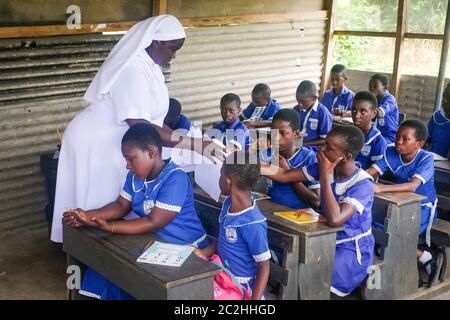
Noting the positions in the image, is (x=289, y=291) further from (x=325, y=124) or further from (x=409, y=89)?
(x=409, y=89)

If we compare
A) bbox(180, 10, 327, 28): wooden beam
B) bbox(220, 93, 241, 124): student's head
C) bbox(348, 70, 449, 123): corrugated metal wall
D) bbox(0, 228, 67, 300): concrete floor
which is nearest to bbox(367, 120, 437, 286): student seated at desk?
bbox(220, 93, 241, 124): student's head

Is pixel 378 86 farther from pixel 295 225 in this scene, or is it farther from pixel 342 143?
pixel 295 225

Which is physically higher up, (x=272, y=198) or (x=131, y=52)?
(x=131, y=52)

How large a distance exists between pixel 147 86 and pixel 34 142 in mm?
2086

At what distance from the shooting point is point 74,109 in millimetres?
5516

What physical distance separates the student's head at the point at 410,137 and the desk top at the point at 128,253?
1.98 metres

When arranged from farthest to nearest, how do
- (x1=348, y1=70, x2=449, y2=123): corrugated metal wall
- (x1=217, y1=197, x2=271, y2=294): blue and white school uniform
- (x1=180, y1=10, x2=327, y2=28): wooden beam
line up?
(x1=348, y1=70, x2=449, y2=123): corrugated metal wall → (x1=180, y1=10, x2=327, y2=28): wooden beam → (x1=217, y1=197, x2=271, y2=294): blue and white school uniform

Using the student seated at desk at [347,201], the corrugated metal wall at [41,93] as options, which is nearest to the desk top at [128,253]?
the student seated at desk at [347,201]

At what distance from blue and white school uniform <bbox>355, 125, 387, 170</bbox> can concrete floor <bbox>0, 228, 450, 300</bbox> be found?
1131 millimetres

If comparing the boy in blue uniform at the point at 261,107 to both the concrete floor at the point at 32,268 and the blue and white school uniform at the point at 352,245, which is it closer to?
the concrete floor at the point at 32,268

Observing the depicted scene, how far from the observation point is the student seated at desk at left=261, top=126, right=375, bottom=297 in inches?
135

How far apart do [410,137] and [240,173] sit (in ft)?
5.45

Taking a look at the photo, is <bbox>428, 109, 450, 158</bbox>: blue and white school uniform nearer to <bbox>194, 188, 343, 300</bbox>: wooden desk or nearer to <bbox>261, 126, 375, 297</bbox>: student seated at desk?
<bbox>261, 126, 375, 297</bbox>: student seated at desk

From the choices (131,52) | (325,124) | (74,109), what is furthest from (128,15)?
(131,52)
